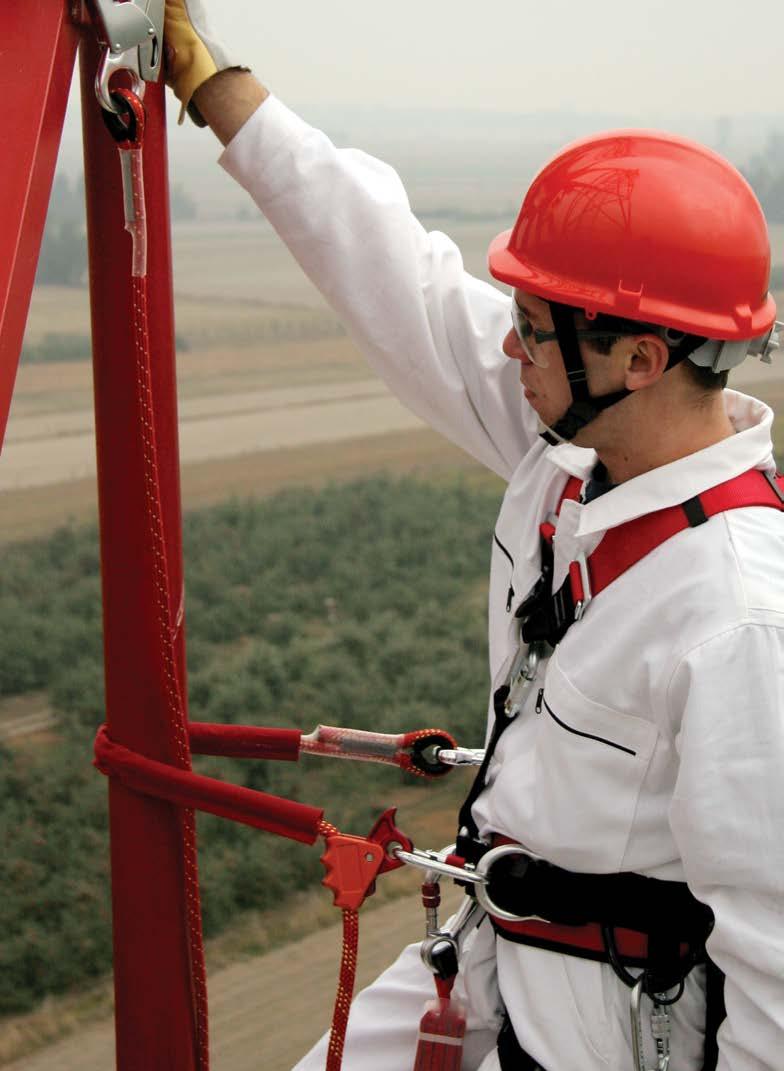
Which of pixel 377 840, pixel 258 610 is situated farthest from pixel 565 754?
pixel 258 610

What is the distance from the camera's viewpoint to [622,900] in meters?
1.58

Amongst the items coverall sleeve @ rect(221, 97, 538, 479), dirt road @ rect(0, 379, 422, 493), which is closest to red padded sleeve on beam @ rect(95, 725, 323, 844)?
coverall sleeve @ rect(221, 97, 538, 479)

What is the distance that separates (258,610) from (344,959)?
437 cm

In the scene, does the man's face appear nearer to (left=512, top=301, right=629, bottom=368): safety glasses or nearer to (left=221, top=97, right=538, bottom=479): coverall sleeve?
(left=512, top=301, right=629, bottom=368): safety glasses

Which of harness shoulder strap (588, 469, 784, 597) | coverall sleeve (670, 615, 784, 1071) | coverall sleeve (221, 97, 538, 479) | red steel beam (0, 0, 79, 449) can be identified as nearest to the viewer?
red steel beam (0, 0, 79, 449)

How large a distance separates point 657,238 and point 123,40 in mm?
665

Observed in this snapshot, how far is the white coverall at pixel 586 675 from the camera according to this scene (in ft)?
4.49

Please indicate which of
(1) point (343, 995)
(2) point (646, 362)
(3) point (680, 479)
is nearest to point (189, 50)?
(2) point (646, 362)

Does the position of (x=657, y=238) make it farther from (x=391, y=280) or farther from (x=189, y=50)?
(x=189, y=50)

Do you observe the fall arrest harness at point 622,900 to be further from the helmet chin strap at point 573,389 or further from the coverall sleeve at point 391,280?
the coverall sleeve at point 391,280

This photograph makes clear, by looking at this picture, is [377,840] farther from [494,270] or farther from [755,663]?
[494,270]

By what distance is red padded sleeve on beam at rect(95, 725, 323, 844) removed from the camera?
169 cm

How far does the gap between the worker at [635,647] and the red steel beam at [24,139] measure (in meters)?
0.35

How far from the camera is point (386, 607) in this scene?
6.16m
